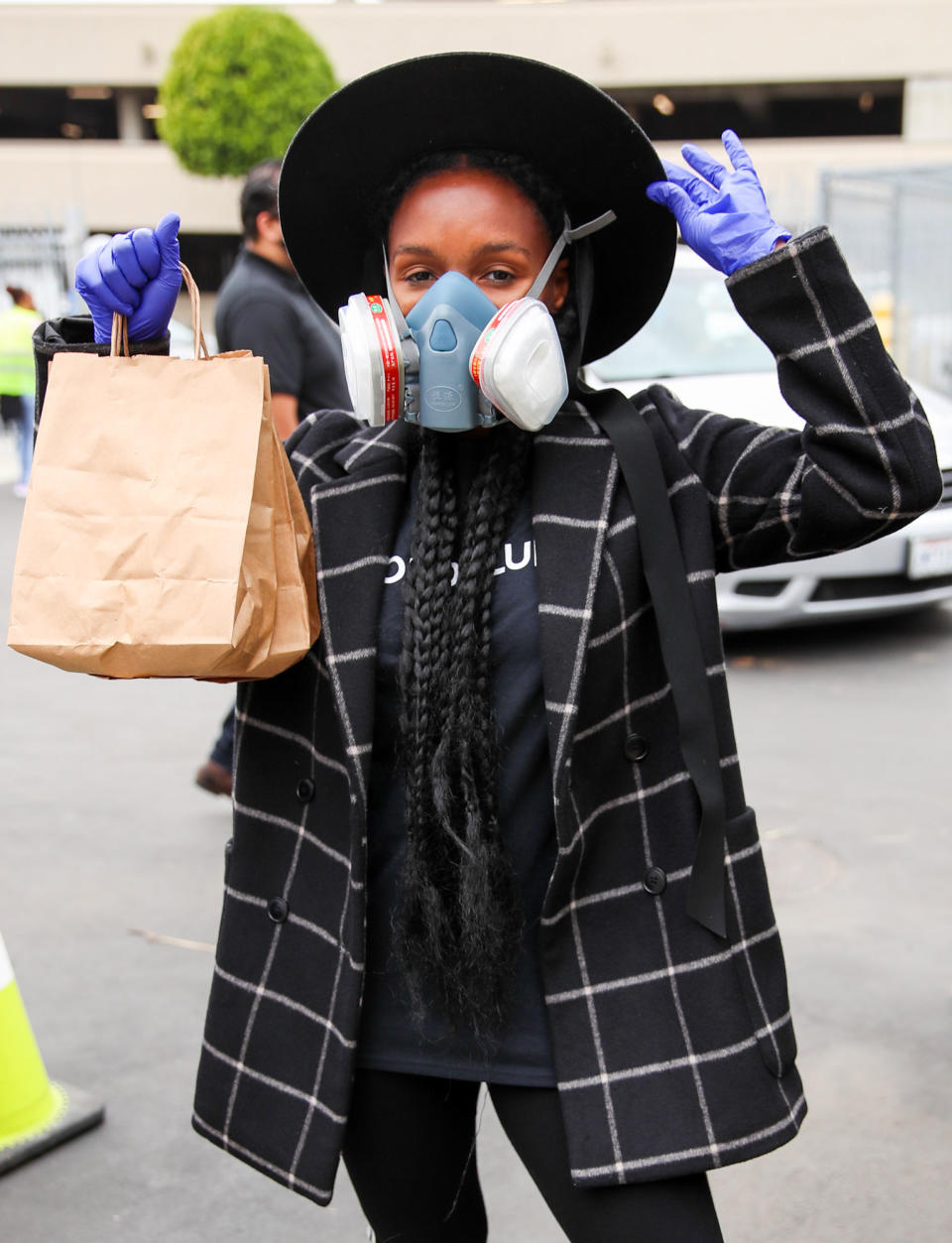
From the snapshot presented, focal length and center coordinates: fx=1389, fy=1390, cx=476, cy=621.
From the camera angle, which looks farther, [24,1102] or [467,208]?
[24,1102]

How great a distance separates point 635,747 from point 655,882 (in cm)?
17

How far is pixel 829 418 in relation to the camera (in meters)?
1.71

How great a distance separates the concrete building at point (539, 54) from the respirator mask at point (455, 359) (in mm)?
31008

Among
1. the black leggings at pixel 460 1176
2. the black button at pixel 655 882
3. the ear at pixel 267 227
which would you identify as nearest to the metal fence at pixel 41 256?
the ear at pixel 267 227

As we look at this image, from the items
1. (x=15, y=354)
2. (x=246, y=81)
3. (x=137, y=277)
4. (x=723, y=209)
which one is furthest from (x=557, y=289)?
(x=246, y=81)

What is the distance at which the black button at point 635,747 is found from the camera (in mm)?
1801

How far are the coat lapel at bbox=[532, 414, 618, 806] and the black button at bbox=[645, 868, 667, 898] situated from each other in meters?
0.17

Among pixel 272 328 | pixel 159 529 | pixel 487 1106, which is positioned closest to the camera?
pixel 159 529

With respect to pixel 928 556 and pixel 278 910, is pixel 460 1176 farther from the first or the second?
pixel 928 556

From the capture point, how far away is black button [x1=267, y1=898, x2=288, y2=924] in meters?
1.94

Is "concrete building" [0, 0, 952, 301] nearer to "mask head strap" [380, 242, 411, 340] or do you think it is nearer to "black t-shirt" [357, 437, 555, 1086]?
"mask head strap" [380, 242, 411, 340]

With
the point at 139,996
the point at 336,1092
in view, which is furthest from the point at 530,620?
the point at 139,996

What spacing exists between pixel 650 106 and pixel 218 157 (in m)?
13.9

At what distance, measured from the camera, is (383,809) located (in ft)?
6.11
